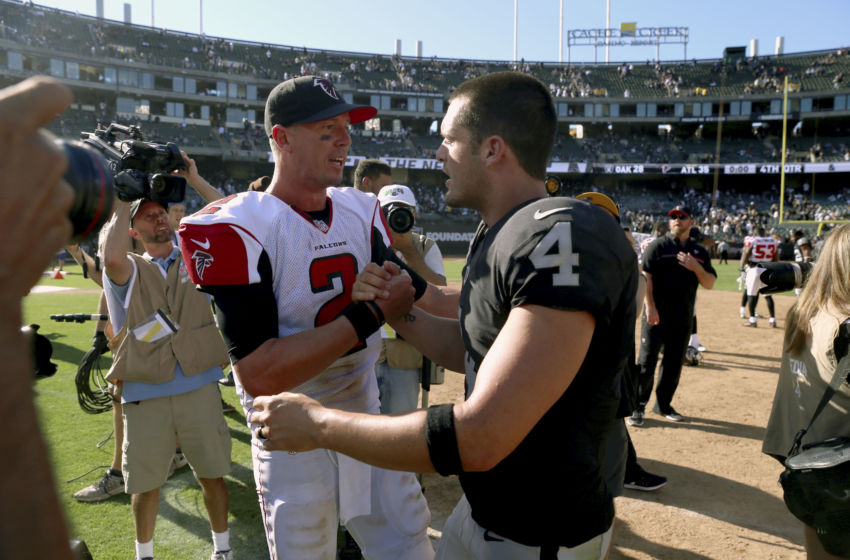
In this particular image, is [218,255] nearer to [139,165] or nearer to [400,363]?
[139,165]

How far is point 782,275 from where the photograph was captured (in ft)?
10.1

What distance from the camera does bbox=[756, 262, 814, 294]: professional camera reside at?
3082mm

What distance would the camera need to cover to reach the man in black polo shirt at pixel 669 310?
268 inches

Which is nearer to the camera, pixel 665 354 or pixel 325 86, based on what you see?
pixel 325 86

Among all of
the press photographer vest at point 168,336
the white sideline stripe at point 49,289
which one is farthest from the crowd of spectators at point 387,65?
the press photographer vest at point 168,336

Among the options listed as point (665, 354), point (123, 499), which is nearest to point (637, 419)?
point (665, 354)

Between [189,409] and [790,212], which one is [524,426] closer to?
[189,409]

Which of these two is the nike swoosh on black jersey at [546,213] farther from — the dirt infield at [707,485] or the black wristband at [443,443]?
the dirt infield at [707,485]

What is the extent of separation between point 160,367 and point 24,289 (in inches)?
131

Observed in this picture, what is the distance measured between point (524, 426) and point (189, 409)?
312cm

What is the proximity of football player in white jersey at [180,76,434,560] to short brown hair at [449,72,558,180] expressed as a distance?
861 mm

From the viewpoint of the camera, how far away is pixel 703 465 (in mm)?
5625

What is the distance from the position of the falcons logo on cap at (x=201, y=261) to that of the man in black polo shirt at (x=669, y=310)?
5758 millimetres

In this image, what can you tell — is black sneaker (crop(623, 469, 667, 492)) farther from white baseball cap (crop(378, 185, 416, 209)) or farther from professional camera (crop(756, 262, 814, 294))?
white baseball cap (crop(378, 185, 416, 209))
